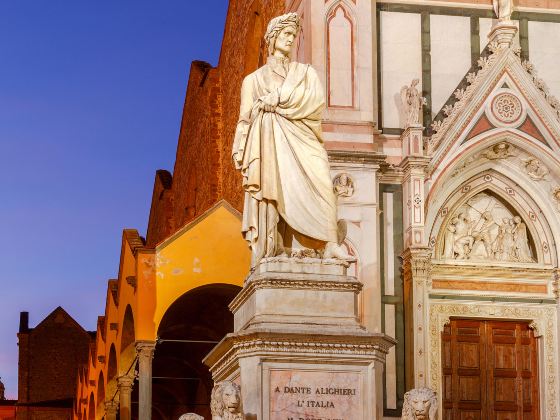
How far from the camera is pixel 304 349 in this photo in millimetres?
13695

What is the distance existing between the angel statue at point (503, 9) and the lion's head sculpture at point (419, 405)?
12.5 metres

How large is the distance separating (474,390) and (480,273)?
1974 millimetres

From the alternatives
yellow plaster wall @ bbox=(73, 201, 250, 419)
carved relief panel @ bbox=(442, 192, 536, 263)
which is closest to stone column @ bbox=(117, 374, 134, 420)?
yellow plaster wall @ bbox=(73, 201, 250, 419)

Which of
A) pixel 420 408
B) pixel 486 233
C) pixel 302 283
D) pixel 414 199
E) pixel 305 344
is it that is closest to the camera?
pixel 420 408

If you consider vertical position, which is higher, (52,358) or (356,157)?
(52,358)

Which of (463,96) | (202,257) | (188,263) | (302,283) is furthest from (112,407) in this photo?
(302,283)

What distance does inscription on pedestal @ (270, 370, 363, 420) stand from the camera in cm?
1362

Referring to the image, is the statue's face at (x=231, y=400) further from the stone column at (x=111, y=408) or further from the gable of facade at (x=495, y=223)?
the stone column at (x=111, y=408)

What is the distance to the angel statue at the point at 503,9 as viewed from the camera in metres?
24.9

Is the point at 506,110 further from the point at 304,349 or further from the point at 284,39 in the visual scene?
the point at 304,349

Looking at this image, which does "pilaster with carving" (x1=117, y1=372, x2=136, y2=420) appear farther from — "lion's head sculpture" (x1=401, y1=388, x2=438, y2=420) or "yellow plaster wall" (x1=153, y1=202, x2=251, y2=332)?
"lion's head sculpture" (x1=401, y1=388, x2=438, y2=420)

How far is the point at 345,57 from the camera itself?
79.2 ft

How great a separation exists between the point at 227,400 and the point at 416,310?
1055 cm

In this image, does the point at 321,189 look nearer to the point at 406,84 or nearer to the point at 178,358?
the point at 406,84
